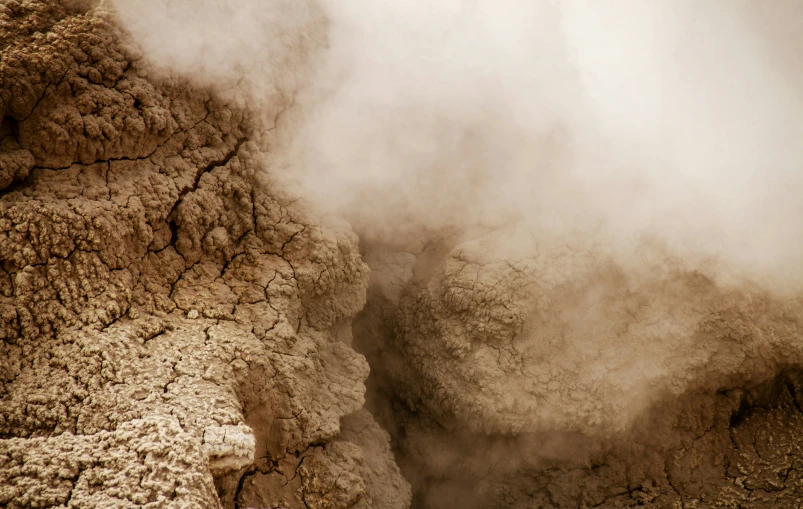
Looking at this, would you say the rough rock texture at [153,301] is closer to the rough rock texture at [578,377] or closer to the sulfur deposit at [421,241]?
the sulfur deposit at [421,241]

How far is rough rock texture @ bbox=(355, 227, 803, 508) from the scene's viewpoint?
2.38m

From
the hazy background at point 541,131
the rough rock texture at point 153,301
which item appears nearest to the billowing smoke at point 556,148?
the hazy background at point 541,131

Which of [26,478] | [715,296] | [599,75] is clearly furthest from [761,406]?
[26,478]

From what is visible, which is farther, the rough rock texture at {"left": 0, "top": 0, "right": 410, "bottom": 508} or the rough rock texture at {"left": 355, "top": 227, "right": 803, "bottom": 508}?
the rough rock texture at {"left": 355, "top": 227, "right": 803, "bottom": 508}

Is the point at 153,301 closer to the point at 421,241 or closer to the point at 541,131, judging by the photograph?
the point at 421,241

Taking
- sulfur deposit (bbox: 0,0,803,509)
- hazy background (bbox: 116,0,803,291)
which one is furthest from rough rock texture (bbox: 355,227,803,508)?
hazy background (bbox: 116,0,803,291)

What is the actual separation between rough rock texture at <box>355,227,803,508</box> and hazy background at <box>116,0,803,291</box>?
0.15 m

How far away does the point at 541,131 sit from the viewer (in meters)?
2.55

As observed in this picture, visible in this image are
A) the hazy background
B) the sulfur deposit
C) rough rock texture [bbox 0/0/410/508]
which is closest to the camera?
rough rock texture [bbox 0/0/410/508]

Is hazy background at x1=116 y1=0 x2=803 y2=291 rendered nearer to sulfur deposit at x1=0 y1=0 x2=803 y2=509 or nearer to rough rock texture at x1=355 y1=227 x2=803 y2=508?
sulfur deposit at x1=0 y1=0 x2=803 y2=509

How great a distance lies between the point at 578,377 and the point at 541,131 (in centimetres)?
97

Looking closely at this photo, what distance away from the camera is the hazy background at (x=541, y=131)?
235cm

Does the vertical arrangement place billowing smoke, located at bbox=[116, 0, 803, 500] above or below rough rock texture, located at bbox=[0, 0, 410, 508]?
above

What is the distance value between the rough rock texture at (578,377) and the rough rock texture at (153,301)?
40cm
